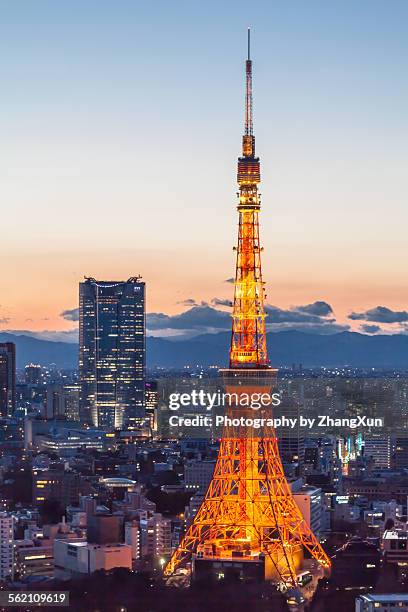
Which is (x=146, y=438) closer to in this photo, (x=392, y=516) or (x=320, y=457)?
(x=320, y=457)

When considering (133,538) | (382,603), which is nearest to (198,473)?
(133,538)

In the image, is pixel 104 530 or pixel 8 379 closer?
pixel 104 530

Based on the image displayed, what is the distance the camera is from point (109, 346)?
58750 mm

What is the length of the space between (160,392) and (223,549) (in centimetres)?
2902

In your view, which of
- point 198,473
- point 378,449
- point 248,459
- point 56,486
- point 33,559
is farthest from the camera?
point 378,449

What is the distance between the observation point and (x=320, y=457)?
37031mm

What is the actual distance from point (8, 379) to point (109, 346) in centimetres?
347

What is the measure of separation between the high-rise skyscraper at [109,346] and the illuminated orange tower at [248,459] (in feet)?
119

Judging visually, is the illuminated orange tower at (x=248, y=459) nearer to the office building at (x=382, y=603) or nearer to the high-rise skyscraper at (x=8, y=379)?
the office building at (x=382, y=603)

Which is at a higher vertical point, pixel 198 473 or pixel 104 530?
pixel 198 473

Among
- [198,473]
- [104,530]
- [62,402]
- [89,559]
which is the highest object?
[62,402]

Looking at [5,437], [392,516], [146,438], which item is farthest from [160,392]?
[392,516]

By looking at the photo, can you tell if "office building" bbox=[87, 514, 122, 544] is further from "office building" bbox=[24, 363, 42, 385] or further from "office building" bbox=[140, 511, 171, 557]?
"office building" bbox=[24, 363, 42, 385]

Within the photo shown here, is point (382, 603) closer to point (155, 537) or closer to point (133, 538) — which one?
point (133, 538)
